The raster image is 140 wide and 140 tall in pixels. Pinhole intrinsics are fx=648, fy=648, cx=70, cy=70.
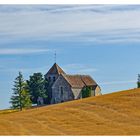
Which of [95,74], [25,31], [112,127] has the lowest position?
[112,127]

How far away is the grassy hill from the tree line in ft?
0.41

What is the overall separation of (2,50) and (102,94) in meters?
1.76

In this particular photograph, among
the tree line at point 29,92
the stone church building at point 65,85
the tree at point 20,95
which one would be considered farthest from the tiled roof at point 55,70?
the tree at point 20,95

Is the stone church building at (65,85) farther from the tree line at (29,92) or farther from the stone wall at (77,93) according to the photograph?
the tree line at (29,92)

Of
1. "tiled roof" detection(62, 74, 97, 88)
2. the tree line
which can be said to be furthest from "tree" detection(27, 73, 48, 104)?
"tiled roof" detection(62, 74, 97, 88)

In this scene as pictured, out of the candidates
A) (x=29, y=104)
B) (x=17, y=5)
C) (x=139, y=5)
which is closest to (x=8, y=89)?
(x=29, y=104)

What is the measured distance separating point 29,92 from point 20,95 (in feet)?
0.67

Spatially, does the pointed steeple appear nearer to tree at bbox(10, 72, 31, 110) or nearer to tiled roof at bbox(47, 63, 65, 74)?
tiled roof at bbox(47, 63, 65, 74)

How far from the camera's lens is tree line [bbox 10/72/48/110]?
970 cm

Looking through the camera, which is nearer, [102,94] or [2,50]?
[2,50]

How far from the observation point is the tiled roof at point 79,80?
389 inches

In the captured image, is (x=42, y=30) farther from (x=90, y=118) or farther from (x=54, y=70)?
(x=90, y=118)

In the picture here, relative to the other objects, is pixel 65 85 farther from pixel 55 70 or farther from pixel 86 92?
pixel 55 70

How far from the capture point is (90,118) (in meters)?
9.70
